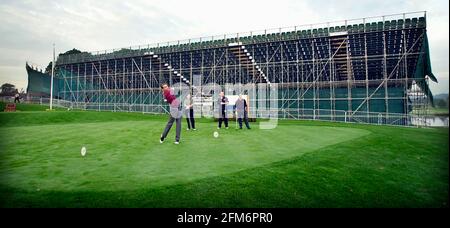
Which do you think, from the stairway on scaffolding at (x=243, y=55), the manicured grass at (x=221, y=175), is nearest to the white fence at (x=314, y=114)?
the stairway on scaffolding at (x=243, y=55)

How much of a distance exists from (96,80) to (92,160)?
43.0m

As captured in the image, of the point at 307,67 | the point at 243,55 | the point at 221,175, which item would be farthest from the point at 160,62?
the point at 221,175

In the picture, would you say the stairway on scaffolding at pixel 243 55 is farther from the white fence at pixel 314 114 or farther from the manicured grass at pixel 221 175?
the manicured grass at pixel 221 175

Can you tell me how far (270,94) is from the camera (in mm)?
32969

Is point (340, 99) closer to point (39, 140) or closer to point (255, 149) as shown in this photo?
point (255, 149)

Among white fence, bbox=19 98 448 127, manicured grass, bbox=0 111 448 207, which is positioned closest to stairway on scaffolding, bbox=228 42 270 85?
white fence, bbox=19 98 448 127

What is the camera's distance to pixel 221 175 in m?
4.36

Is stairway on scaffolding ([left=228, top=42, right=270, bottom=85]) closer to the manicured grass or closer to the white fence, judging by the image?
the white fence

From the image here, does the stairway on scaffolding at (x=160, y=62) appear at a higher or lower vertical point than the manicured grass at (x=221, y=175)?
higher

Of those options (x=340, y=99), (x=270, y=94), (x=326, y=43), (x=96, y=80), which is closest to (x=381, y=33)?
(x=326, y=43)

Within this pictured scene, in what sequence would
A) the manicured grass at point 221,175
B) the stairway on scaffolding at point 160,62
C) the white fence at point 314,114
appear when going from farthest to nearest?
the stairway on scaffolding at point 160,62 < the white fence at point 314,114 < the manicured grass at point 221,175

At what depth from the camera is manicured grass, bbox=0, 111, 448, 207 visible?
326 centimetres

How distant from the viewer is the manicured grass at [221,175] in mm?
3261

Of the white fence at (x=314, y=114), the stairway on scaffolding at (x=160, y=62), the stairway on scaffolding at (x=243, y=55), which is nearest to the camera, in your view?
the white fence at (x=314, y=114)
